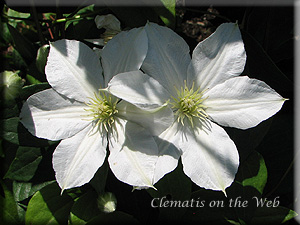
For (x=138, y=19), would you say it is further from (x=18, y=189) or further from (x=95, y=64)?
(x=18, y=189)

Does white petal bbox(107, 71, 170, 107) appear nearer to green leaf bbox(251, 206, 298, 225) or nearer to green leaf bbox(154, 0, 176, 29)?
green leaf bbox(154, 0, 176, 29)

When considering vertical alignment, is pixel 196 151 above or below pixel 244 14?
below

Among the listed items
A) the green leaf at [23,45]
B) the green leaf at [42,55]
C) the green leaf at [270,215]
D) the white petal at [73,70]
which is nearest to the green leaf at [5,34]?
the green leaf at [23,45]

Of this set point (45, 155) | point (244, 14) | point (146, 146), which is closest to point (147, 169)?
point (146, 146)

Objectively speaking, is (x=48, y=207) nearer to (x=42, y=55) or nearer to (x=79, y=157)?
(x=79, y=157)

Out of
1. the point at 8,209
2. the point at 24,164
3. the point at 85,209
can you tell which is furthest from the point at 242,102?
the point at 8,209
